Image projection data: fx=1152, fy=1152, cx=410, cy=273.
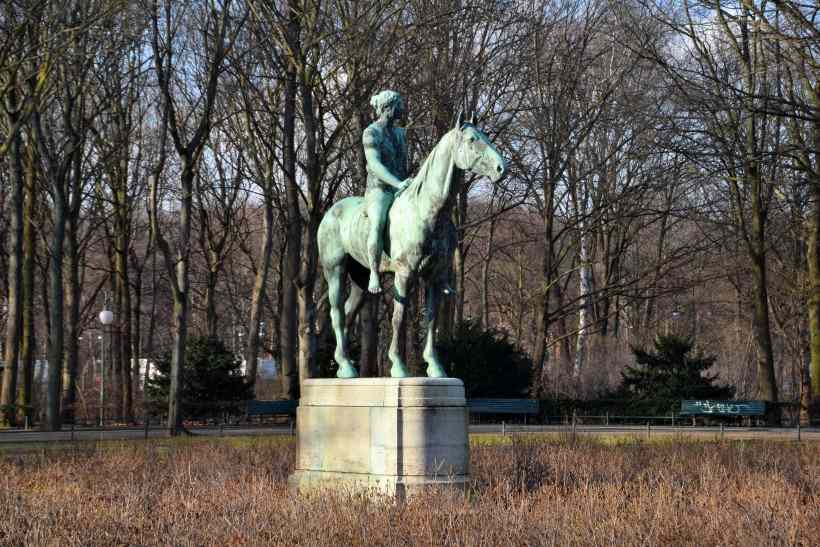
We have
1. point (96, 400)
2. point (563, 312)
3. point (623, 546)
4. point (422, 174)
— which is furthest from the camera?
point (96, 400)

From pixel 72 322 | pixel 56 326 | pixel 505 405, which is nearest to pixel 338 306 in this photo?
pixel 56 326

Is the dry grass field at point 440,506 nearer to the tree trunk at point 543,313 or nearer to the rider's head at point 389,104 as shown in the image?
the rider's head at point 389,104

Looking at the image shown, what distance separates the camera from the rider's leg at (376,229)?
1284 centimetres

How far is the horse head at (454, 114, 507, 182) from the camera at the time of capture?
1157 cm

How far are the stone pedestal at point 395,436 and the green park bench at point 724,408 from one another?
65.8 ft

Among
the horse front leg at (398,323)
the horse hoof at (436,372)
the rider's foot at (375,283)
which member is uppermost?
the rider's foot at (375,283)

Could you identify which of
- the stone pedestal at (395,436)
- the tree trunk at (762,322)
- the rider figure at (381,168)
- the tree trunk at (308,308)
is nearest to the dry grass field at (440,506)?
the stone pedestal at (395,436)

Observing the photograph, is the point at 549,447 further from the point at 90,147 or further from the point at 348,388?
the point at 90,147

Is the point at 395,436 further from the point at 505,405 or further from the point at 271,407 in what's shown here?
the point at 505,405

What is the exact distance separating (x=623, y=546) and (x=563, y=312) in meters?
27.7

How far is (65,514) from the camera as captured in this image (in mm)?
10500

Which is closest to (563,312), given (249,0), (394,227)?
(249,0)

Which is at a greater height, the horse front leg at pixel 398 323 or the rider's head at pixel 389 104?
the rider's head at pixel 389 104

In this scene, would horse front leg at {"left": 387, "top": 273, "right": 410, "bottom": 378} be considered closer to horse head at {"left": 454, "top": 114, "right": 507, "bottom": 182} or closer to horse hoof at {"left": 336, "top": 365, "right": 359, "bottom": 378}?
horse hoof at {"left": 336, "top": 365, "right": 359, "bottom": 378}
